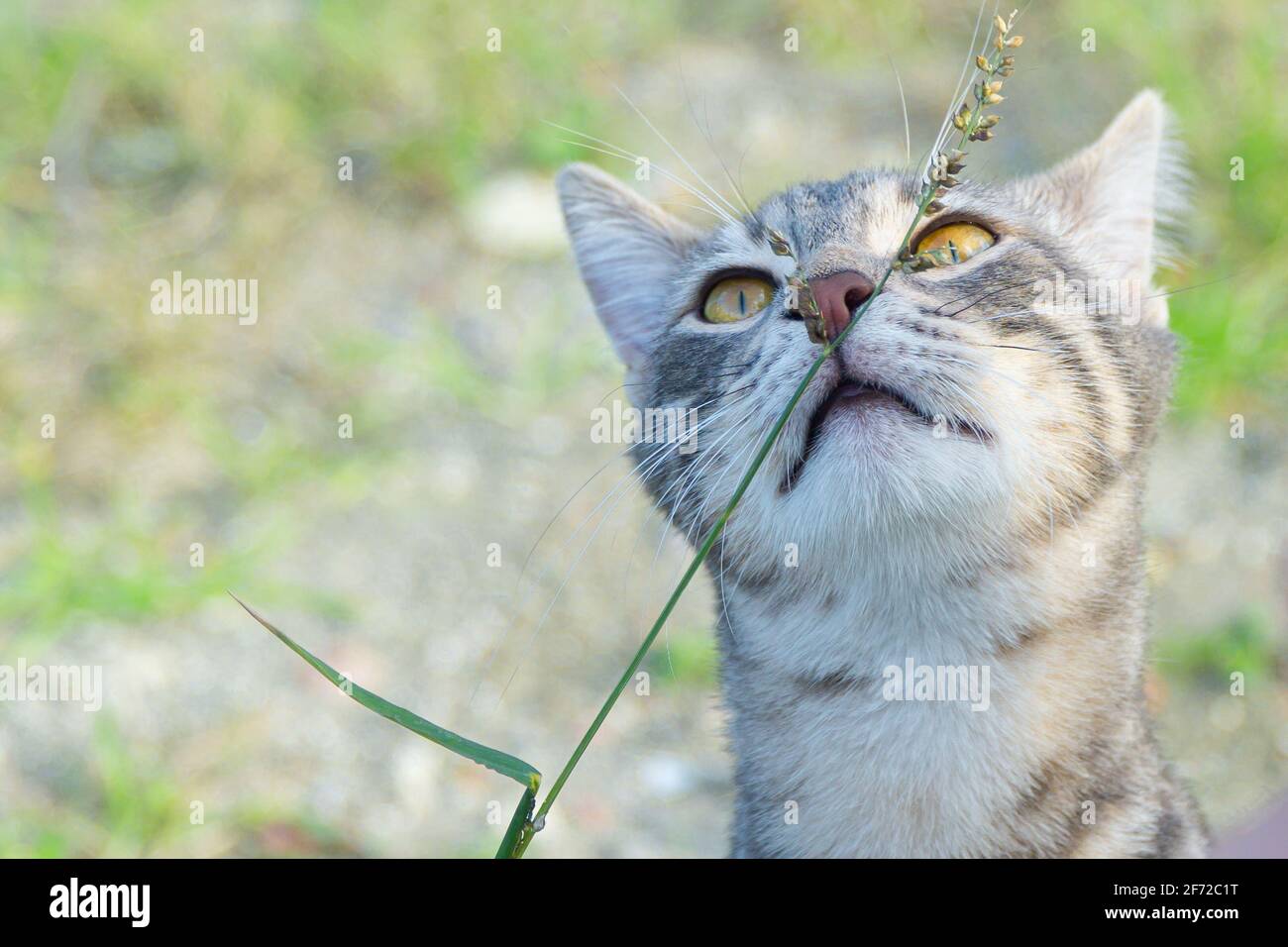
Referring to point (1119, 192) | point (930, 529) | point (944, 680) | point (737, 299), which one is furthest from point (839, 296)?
point (1119, 192)

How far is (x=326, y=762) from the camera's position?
13.8ft

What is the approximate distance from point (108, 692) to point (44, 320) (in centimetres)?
184

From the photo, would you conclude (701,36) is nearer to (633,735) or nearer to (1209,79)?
(1209,79)

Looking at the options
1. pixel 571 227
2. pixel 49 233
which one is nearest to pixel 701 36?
pixel 49 233

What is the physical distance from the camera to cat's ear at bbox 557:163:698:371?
10.4 feet

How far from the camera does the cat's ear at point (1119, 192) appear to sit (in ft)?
9.48

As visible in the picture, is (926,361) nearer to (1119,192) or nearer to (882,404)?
(882,404)

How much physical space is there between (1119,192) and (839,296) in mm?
1163

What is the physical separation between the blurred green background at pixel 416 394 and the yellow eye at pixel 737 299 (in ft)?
3.02

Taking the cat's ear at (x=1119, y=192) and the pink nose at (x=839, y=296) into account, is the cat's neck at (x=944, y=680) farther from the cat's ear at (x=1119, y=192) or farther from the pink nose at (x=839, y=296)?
the cat's ear at (x=1119, y=192)

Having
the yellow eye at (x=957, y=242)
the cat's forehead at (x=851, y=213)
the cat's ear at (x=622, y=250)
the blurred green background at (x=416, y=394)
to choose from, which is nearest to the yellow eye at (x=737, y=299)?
the cat's forehead at (x=851, y=213)

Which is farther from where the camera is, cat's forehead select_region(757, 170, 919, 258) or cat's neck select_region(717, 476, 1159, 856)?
cat's forehead select_region(757, 170, 919, 258)

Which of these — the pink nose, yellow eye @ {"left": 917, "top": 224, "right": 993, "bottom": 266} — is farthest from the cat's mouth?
yellow eye @ {"left": 917, "top": 224, "right": 993, "bottom": 266}

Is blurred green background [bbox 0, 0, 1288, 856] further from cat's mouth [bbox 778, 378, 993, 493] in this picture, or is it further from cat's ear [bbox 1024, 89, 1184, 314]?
cat's mouth [bbox 778, 378, 993, 493]
